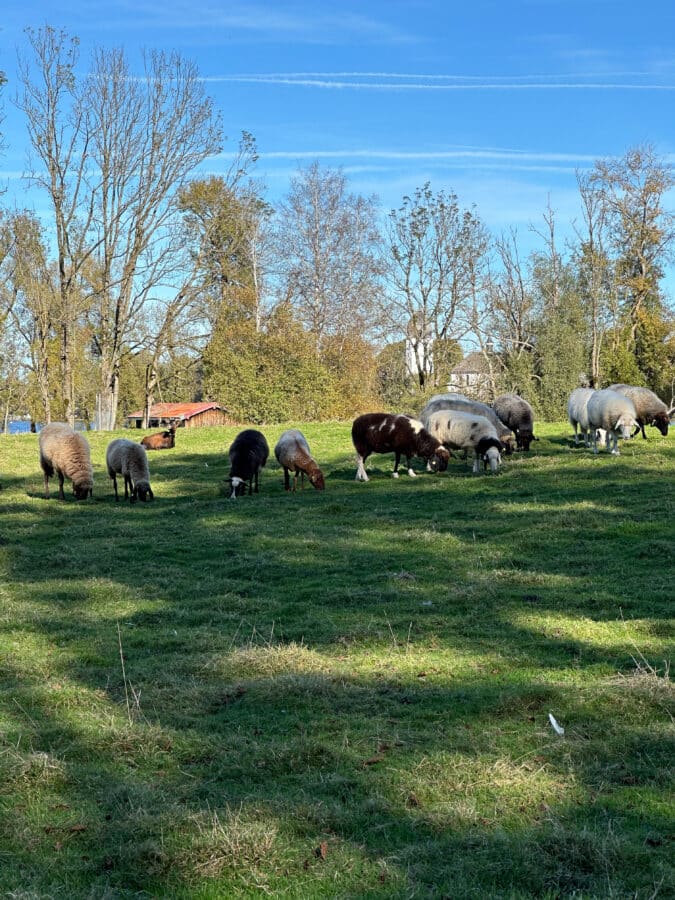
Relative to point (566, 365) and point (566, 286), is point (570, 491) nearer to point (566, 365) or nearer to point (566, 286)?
point (566, 365)

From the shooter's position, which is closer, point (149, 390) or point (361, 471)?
point (361, 471)

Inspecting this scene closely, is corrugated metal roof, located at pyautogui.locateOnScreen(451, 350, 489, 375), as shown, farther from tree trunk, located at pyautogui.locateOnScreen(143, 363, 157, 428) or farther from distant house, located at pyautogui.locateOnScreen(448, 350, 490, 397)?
tree trunk, located at pyautogui.locateOnScreen(143, 363, 157, 428)

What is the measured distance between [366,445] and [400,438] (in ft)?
2.73

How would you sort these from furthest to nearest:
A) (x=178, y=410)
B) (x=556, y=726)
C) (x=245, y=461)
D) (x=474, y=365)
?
(x=474, y=365) → (x=178, y=410) → (x=245, y=461) → (x=556, y=726)

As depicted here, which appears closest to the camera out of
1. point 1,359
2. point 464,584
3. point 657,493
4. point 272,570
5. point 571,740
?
point 571,740

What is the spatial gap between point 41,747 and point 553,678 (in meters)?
3.86

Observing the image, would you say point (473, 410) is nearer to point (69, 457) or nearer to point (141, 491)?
point (141, 491)

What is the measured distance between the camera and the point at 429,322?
56.9 meters

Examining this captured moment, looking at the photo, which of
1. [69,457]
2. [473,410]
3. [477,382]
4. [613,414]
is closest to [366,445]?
[473,410]

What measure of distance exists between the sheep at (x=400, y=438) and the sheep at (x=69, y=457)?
20.3 ft

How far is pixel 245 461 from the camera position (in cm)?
1895

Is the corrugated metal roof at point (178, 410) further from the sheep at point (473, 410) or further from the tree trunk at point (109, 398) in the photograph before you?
the sheep at point (473, 410)

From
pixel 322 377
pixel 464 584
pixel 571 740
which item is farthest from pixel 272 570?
pixel 322 377

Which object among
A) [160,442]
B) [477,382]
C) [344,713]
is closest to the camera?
[344,713]
